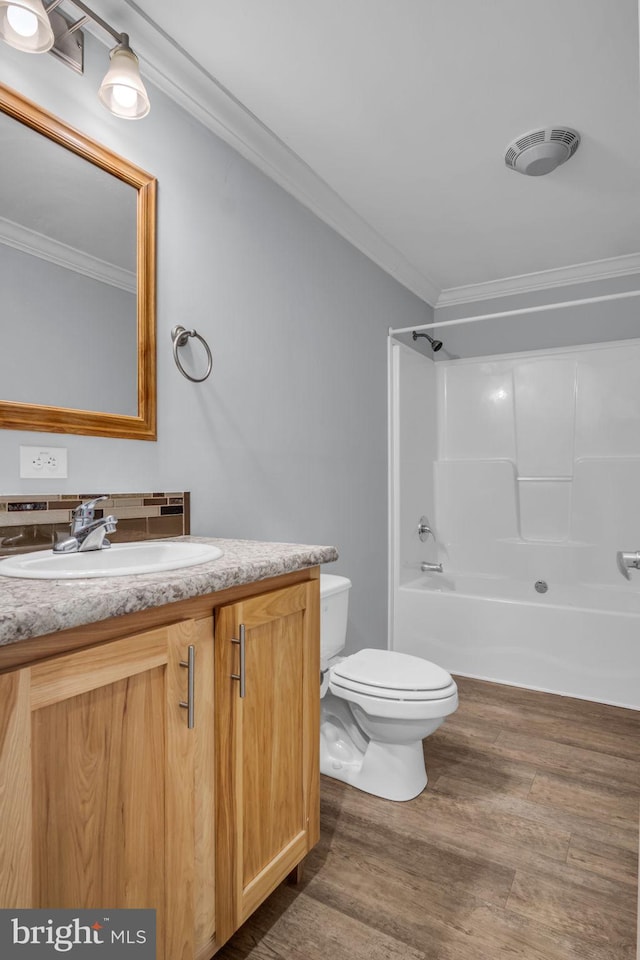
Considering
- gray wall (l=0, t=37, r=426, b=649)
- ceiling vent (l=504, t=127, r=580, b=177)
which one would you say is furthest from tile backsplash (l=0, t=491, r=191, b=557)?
ceiling vent (l=504, t=127, r=580, b=177)

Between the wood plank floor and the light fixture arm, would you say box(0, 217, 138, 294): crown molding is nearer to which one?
the light fixture arm

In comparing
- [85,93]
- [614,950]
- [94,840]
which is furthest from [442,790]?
[85,93]

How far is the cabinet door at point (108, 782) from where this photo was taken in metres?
0.74

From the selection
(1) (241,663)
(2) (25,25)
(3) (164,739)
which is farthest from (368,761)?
(2) (25,25)

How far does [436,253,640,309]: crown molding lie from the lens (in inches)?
123

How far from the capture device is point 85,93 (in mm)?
1413

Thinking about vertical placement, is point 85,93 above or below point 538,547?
above

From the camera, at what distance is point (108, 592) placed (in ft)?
2.73

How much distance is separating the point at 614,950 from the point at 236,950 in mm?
867

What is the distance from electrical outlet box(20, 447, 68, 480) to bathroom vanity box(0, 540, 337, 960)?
494 millimetres

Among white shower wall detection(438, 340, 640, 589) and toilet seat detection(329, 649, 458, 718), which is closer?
toilet seat detection(329, 649, 458, 718)

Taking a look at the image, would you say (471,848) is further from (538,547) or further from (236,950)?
(538,547)

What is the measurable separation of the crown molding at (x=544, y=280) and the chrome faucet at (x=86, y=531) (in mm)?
3002

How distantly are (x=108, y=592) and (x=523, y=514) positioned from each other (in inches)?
122
